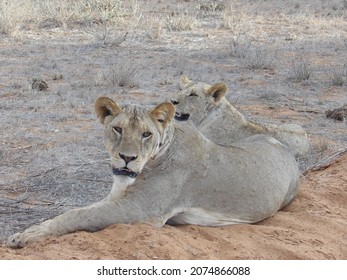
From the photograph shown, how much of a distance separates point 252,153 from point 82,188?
1.64 meters

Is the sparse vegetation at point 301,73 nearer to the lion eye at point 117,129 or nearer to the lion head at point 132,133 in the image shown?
the lion head at point 132,133

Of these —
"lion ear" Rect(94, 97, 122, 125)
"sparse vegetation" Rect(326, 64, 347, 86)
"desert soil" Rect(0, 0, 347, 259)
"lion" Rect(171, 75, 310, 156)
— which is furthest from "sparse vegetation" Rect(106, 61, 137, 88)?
Result: "lion ear" Rect(94, 97, 122, 125)

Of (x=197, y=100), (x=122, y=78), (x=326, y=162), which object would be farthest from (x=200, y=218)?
(x=122, y=78)

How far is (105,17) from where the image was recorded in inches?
725

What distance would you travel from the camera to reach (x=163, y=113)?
17.2 feet

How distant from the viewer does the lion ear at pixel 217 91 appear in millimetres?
7469

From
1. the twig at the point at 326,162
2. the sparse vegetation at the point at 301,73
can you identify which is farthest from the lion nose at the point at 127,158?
the sparse vegetation at the point at 301,73

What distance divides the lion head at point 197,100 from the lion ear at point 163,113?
2.06 metres

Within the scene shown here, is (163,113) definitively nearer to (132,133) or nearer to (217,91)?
(132,133)

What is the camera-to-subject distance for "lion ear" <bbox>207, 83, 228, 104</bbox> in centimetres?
747

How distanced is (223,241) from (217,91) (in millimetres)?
2559

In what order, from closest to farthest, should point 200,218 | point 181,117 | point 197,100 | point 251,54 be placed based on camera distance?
point 200,218
point 181,117
point 197,100
point 251,54

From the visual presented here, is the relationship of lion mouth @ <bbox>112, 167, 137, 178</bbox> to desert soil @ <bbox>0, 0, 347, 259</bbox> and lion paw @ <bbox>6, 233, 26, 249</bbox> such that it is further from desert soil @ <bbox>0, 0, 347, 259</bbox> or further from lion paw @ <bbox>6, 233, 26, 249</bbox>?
lion paw @ <bbox>6, 233, 26, 249</bbox>

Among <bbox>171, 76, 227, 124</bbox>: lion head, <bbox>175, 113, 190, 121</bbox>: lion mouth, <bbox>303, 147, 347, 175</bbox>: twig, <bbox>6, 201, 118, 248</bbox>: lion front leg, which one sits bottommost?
<bbox>303, 147, 347, 175</bbox>: twig
